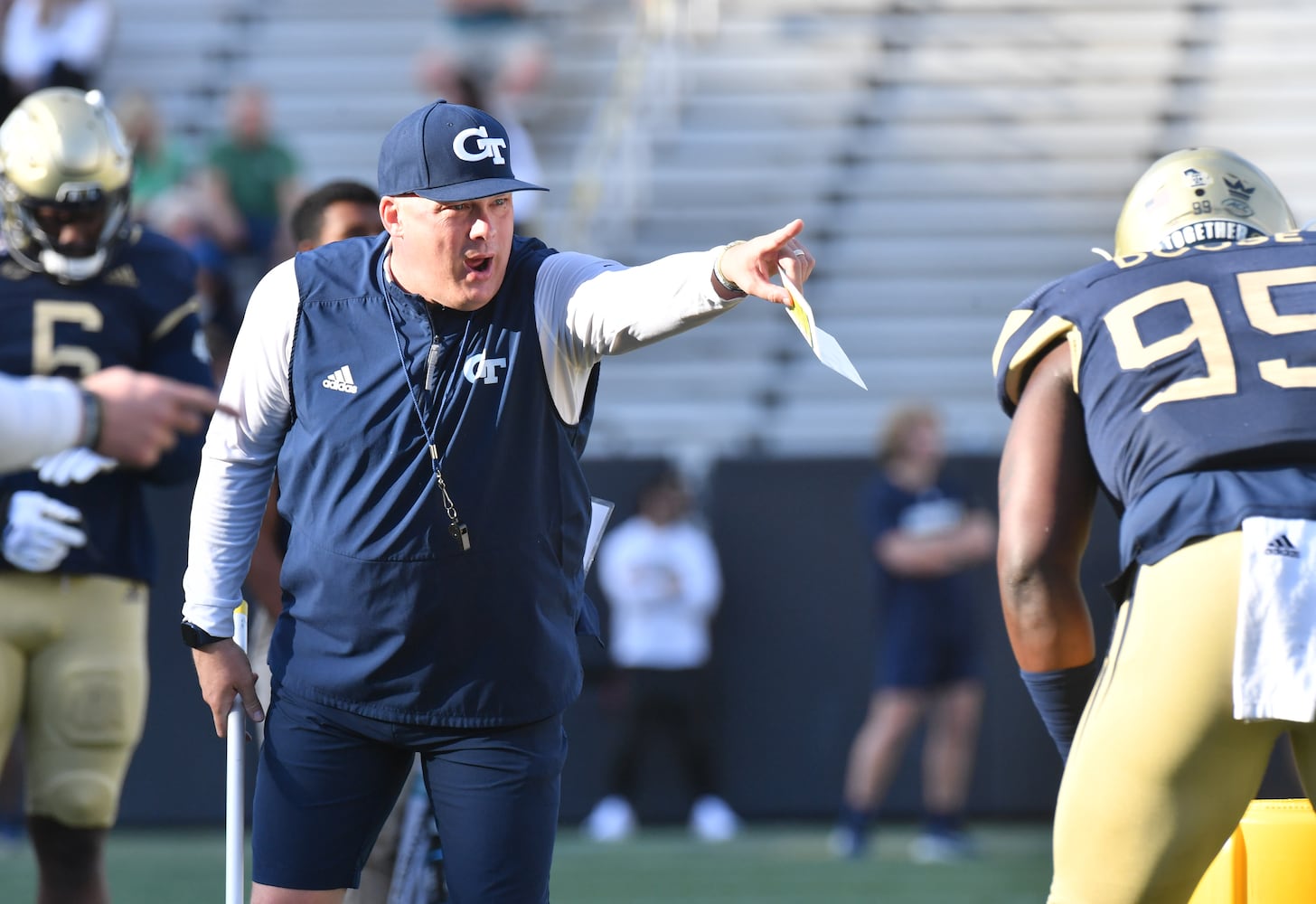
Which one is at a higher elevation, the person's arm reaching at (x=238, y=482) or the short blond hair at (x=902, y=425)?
the short blond hair at (x=902, y=425)

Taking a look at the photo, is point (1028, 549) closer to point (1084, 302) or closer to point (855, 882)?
point (1084, 302)

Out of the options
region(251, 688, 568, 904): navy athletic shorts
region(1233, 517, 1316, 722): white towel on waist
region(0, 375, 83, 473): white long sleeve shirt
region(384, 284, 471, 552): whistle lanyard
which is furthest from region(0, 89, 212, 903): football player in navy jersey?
region(1233, 517, 1316, 722): white towel on waist

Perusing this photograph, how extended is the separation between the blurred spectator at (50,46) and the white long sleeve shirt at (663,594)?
4.58 meters

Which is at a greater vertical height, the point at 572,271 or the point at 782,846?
the point at 572,271

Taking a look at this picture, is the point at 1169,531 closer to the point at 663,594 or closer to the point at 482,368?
the point at 482,368

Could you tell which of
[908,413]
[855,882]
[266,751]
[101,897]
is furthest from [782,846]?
[266,751]

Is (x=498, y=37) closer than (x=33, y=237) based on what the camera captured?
No

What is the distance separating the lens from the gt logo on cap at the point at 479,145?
333 cm

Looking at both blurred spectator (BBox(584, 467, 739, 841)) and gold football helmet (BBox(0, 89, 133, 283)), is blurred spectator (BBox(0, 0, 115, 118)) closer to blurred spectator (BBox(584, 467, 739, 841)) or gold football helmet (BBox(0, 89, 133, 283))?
blurred spectator (BBox(584, 467, 739, 841))

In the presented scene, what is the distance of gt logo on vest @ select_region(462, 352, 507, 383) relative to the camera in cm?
335

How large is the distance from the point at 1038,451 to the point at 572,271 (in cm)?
89

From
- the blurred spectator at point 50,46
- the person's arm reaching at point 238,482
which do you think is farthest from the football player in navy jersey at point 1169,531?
the blurred spectator at point 50,46

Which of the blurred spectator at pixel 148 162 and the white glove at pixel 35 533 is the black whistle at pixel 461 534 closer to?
the white glove at pixel 35 533

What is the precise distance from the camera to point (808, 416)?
36.5ft
